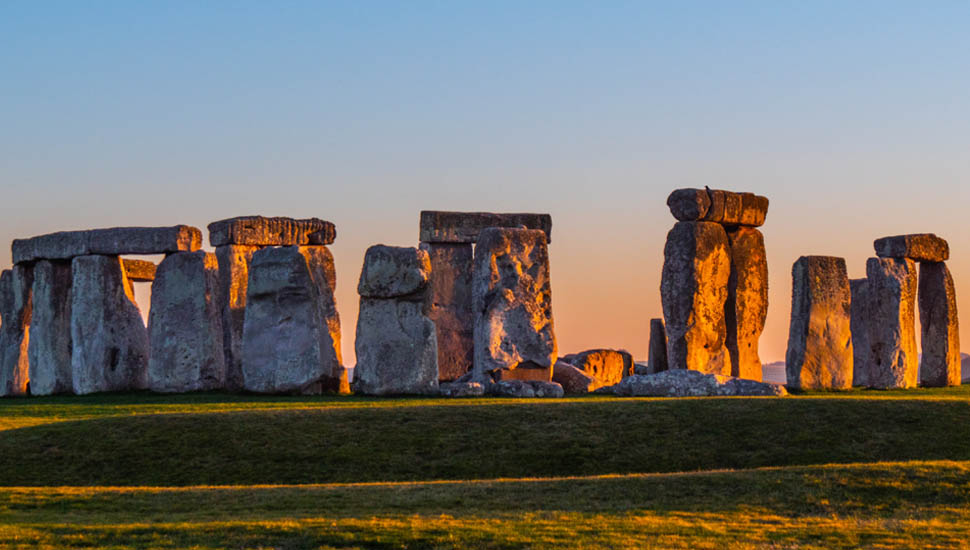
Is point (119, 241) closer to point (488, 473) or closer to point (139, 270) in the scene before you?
point (139, 270)

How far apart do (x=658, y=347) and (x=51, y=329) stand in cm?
1318

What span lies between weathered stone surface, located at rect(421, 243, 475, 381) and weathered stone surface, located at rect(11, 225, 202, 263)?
16.9 ft

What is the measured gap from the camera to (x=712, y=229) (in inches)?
1150

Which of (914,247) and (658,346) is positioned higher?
(914,247)

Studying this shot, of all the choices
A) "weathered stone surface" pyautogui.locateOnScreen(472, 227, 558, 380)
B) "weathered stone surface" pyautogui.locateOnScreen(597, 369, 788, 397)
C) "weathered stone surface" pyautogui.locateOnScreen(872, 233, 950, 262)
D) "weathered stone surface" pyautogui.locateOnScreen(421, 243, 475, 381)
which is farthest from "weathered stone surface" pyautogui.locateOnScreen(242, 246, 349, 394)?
"weathered stone surface" pyautogui.locateOnScreen(872, 233, 950, 262)

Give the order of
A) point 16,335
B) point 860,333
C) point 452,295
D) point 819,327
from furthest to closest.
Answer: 1. point 16,335
2. point 860,333
3. point 452,295
4. point 819,327

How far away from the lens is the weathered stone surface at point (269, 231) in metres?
29.9

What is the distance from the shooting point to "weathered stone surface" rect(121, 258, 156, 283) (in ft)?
117

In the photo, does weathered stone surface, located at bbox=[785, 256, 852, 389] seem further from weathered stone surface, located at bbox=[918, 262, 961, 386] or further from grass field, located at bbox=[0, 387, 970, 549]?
weathered stone surface, located at bbox=[918, 262, 961, 386]

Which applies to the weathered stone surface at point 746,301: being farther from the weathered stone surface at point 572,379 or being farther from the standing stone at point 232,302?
the standing stone at point 232,302

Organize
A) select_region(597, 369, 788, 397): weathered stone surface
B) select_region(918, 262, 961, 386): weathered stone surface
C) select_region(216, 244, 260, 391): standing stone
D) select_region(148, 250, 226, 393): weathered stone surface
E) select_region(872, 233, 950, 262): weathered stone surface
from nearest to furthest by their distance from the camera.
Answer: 1. select_region(597, 369, 788, 397): weathered stone surface
2. select_region(148, 250, 226, 393): weathered stone surface
3. select_region(216, 244, 260, 391): standing stone
4. select_region(872, 233, 950, 262): weathered stone surface
5. select_region(918, 262, 961, 386): weathered stone surface

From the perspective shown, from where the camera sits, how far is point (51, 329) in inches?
1193

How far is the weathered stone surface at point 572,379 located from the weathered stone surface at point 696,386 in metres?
3.04

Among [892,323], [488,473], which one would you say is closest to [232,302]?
[488,473]
